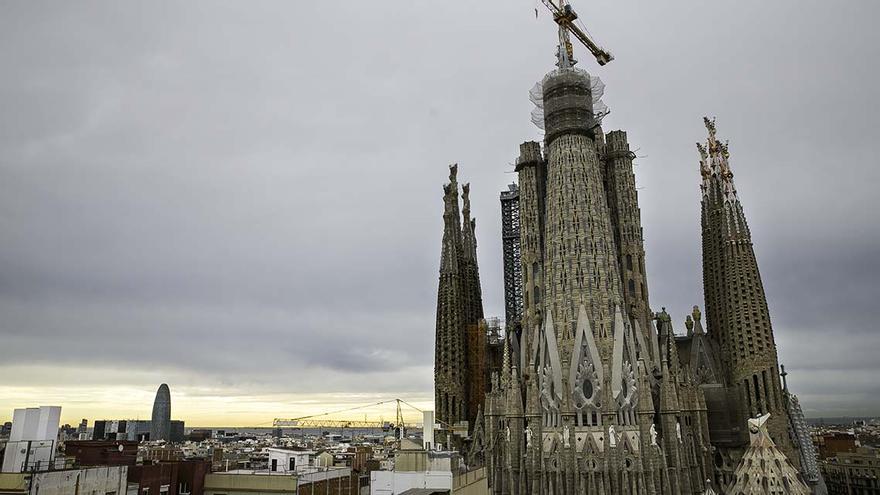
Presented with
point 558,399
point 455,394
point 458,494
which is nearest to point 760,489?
point 458,494

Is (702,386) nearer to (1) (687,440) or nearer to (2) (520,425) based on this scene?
(1) (687,440)

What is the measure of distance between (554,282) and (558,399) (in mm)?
12430

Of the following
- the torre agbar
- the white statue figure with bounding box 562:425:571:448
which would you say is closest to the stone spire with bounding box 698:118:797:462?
the torre agbar

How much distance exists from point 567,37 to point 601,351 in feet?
139

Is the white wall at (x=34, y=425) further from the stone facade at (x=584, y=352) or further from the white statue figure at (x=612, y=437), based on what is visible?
the white statue figure at (x=612, y=437)

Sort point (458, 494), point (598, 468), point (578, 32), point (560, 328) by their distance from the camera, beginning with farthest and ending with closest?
point (578, 32)
point (560, 328)
point (598, 468)
point (458, 494)

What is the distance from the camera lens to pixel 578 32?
89812mm

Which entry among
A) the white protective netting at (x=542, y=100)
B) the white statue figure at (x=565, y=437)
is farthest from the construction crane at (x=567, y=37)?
the white statue figure at (x=565, y=437)

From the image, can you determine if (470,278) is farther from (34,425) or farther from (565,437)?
(34,425)

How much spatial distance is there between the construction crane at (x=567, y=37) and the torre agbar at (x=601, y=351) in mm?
5086

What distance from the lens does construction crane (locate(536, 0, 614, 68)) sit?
78375 mm

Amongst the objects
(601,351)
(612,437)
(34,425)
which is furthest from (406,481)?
(601,351)

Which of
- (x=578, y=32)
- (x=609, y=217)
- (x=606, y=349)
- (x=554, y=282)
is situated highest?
(x=578, y=32)

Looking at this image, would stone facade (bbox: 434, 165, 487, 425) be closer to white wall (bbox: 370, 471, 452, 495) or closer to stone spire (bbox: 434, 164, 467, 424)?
stone spire (bbox: 434, 164, 467, 424)
